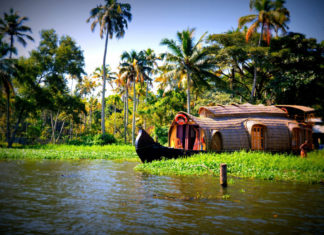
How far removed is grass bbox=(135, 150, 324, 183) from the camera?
422 inches

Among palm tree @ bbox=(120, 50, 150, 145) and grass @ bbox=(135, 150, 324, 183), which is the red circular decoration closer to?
grass @ bbox=(135, 150, 324, 183)

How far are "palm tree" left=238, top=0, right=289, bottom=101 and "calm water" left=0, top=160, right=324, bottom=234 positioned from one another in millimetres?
17838

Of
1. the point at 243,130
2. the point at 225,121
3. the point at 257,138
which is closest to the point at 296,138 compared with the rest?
the point at 257,138

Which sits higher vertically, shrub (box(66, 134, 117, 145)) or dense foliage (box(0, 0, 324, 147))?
dense foliage (box(0, 0, 324, 147))

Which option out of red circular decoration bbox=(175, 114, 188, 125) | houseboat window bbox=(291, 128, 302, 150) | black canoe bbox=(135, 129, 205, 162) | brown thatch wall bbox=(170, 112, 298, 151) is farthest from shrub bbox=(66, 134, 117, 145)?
houseboat window bbox=(291, 128, 302, 150)

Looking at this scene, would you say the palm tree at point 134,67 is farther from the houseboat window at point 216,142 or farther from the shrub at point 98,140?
the houseboat window at point 216,142

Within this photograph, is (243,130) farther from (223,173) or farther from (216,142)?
(223,173)

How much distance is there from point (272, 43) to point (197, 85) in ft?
29.2

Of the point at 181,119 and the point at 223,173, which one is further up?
the point at 181,119

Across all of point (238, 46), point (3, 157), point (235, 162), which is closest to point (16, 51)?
point (3, 157)

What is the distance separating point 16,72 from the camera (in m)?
23.7

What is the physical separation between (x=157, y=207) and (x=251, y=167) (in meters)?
6.65

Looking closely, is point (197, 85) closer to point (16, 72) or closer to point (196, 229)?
point (16, 72)

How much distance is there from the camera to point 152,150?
14312 mm
